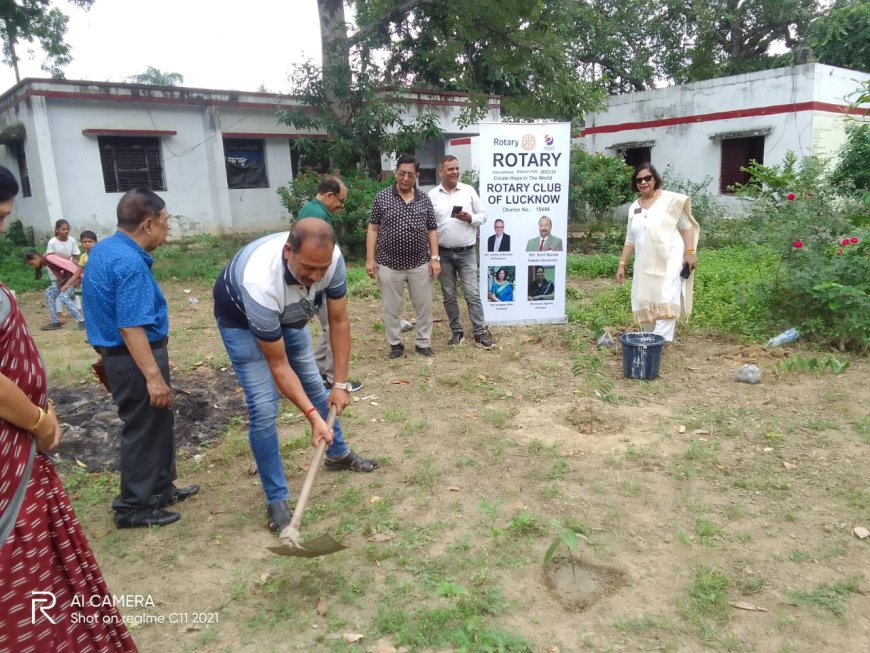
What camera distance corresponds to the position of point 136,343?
2889mm

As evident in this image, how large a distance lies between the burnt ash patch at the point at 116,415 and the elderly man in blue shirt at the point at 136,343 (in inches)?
34.0

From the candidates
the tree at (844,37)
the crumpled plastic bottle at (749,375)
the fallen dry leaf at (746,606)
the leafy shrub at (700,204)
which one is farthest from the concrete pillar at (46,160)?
the tree at (844,37)

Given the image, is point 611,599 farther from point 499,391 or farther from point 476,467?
point 499,391

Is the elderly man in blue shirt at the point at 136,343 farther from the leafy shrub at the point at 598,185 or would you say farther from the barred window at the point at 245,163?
the barred window at the point at 245,163

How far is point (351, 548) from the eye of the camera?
2.86 metres

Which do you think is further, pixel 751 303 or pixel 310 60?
pixel 310 60

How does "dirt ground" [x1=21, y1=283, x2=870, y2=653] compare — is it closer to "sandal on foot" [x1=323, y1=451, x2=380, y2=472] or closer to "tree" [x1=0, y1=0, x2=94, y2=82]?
"sandal on foot" [x1=323, y1=451, x2=380, y2=472]

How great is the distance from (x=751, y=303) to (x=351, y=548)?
4.79 metres

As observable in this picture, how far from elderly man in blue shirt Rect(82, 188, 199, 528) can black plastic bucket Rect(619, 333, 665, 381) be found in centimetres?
339

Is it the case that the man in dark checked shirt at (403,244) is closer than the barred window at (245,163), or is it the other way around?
the man in dark checked shirt at (403,244)

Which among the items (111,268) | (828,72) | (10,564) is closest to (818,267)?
(111,268)

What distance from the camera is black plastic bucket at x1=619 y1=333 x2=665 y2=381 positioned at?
4926 millimetres

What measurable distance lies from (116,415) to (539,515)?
→ 3.08m

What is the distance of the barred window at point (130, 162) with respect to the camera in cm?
1311
